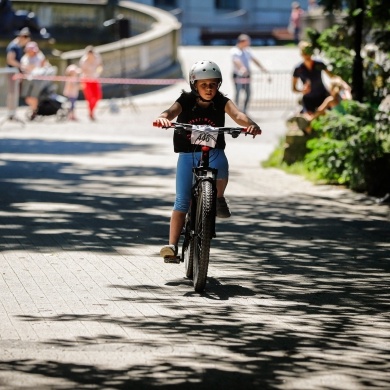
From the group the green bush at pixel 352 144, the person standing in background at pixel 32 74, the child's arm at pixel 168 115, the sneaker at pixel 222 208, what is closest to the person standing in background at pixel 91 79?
the person standing in background at pixel 32 74

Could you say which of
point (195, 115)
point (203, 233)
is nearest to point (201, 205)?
point (203, 233)

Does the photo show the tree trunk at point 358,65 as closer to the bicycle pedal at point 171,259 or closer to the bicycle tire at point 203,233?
the bicycle pedal at point 171,259

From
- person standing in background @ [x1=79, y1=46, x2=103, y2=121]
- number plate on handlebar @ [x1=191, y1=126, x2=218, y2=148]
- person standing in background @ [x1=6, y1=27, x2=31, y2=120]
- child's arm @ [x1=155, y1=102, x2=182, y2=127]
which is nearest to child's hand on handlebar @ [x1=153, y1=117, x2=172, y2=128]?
child's arm @ [x1=155, y1=102, x2=182, y2=127]

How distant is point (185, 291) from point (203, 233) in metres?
0.50

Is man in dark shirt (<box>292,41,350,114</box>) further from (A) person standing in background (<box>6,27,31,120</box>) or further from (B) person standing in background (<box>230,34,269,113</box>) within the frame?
(B) person standing in background (<box>230,34,269,113</box>)

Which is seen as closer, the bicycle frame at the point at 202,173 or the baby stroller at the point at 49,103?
the bicycle frame at the point at 202,173

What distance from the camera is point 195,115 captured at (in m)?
10.2

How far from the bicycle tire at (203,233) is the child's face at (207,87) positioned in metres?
0.70

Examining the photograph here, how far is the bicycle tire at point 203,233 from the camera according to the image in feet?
31.3

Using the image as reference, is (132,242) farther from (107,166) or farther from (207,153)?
(107,166)

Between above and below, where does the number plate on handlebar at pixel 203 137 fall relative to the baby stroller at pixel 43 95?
above

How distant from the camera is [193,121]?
10211 millimetres

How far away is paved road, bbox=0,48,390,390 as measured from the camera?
7.29 meters

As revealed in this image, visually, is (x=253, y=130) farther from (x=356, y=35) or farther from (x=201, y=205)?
(x=356, y=35)
